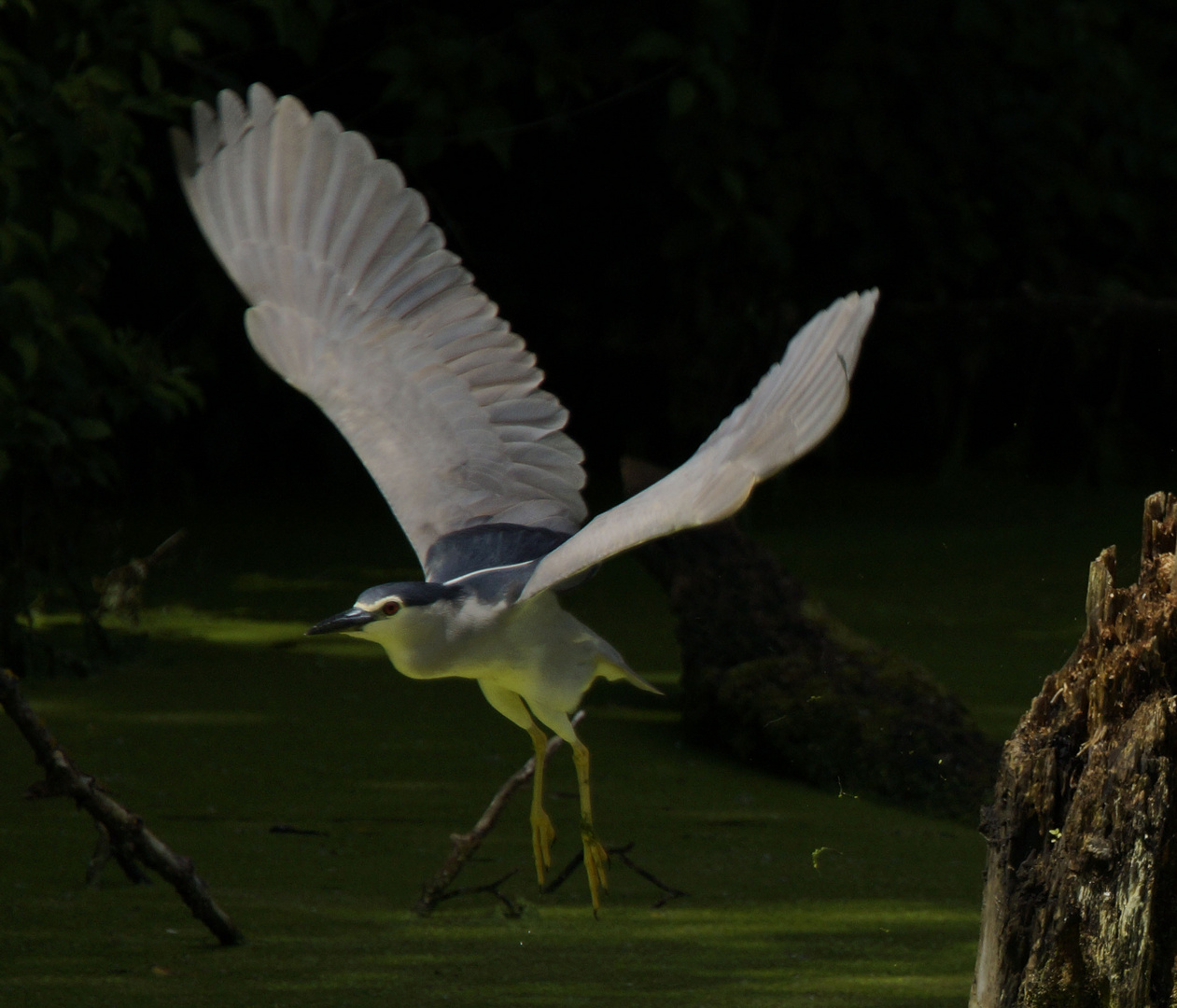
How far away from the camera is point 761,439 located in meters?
1.14

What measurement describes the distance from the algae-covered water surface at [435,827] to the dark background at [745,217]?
2.51 ft

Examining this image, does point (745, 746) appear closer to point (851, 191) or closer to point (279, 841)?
point (279, 841)

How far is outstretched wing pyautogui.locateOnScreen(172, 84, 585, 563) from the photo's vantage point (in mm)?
1683

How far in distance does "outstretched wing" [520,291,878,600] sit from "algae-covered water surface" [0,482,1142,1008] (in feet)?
3.74

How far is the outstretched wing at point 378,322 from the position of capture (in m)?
1.68

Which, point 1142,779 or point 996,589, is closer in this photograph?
point 1142,779

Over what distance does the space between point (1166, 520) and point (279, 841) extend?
5.10 feet

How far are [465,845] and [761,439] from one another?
1.23 meters

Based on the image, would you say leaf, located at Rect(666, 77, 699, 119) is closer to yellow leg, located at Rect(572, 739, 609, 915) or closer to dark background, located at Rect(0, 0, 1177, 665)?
dark background, located at Rect(0, 0, 1177, 665)

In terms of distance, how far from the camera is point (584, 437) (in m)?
6.04

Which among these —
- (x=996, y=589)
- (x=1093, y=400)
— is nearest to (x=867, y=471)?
(x=1093, y=400)

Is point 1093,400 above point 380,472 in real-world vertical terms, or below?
below

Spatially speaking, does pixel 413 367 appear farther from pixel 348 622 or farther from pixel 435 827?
pixel 435 827

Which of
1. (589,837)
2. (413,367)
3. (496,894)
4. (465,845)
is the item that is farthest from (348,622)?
(496,894)
